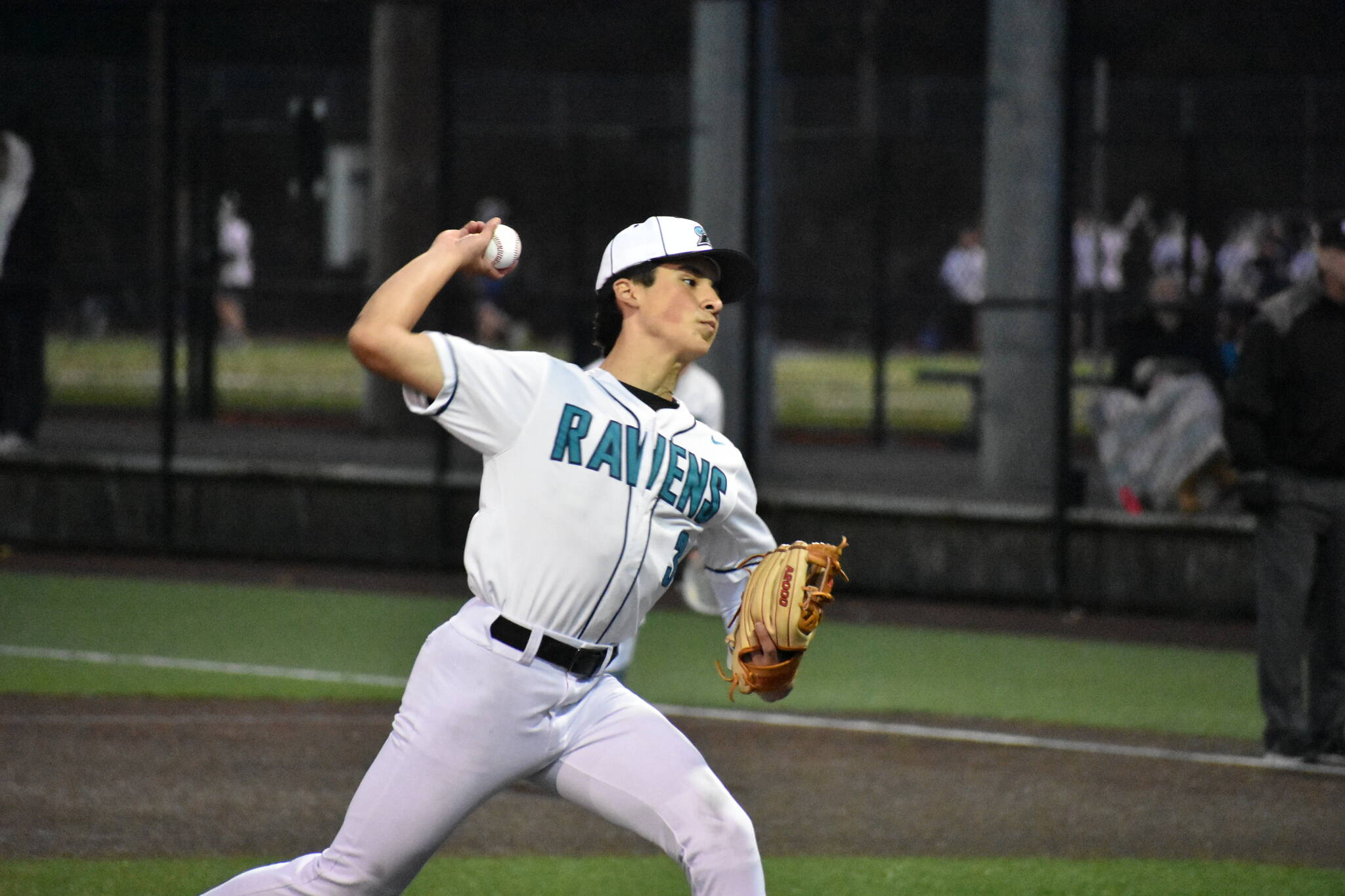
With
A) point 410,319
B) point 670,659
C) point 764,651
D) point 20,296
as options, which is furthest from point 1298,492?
point 20,296

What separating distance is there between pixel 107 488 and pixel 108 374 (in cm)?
719

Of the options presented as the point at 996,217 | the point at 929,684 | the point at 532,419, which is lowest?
the point at 929,684

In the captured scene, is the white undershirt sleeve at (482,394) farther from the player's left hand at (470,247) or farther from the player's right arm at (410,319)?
the player's left hand at (470,247)

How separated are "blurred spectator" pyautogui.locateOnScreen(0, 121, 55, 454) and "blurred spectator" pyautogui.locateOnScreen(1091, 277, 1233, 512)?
7.61 metres

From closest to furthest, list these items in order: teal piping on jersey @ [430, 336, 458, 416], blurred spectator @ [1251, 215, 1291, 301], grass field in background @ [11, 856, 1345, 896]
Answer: teal piping on jersey @ [430, 336, 458, 416], grass field in background @ [11, 856, 1345, 896], blurred spectator @ [1251, 215, 1291, 301]

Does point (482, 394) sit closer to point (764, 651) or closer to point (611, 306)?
point (611, 306)

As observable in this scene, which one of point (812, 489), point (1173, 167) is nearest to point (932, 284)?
point (1173, 167)

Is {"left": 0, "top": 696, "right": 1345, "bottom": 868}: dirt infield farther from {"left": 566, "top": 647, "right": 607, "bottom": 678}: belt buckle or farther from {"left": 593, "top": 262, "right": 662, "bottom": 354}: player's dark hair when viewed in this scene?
{"left": 593, "top": 262, "right": 662, "bottom": 354}: player's dark hair

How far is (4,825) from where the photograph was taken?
21.7 ft

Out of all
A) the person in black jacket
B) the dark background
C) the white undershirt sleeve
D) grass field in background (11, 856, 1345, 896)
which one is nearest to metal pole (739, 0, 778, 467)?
the dark background

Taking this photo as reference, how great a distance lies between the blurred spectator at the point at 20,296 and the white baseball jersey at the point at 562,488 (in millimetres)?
10402

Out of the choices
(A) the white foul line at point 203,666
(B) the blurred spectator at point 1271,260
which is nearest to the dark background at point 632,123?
(B) the blurred spectator at point 1271,260

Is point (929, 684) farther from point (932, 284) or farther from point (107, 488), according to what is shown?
point (932, 284)

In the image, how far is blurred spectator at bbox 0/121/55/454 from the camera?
13.9 m
